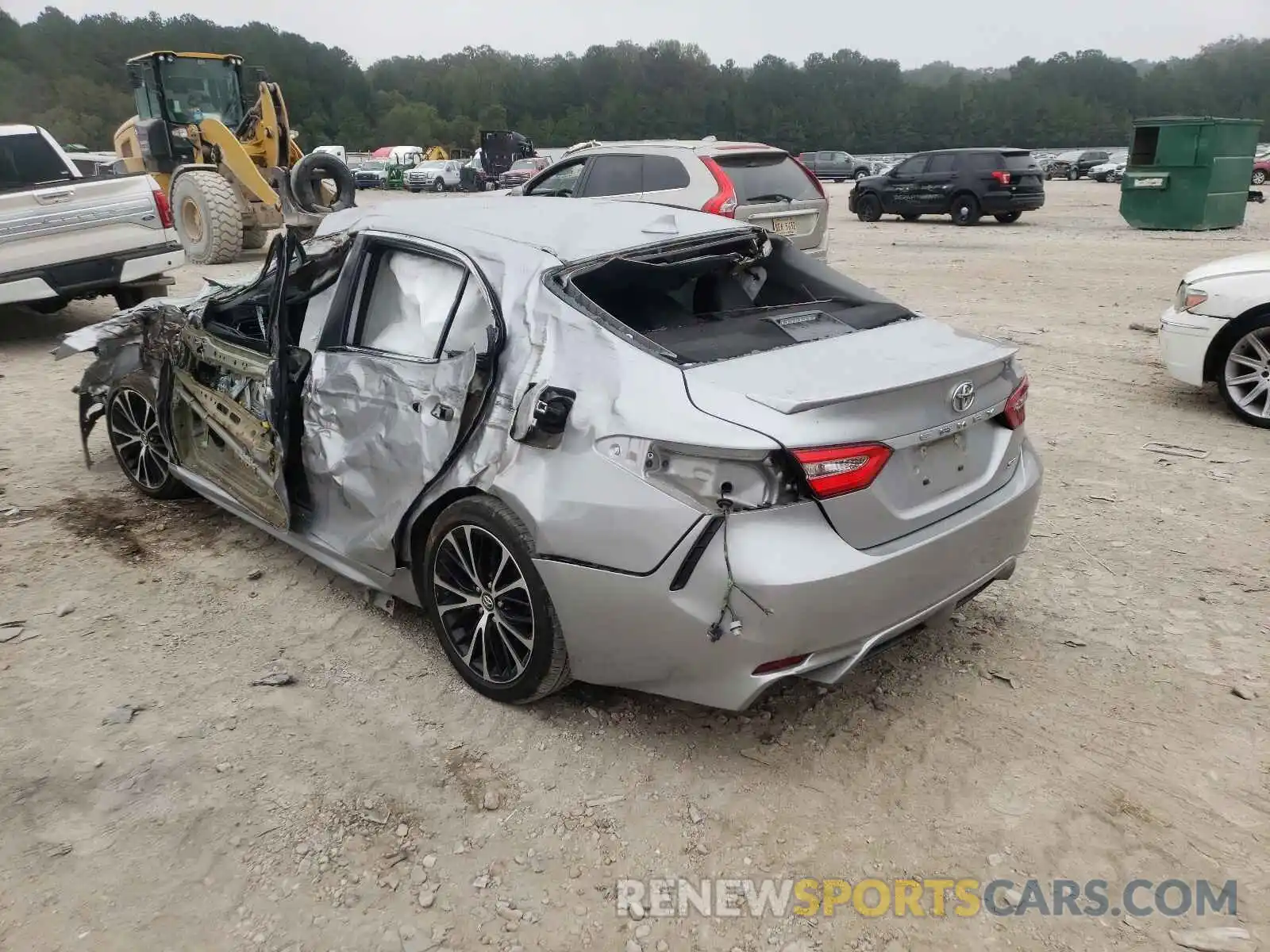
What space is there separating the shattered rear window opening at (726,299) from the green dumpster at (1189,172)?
49.6 feet

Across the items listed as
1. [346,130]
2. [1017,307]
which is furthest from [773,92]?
[1017,307]

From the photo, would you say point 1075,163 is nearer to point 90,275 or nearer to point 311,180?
point 90,275

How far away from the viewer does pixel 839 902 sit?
238cm

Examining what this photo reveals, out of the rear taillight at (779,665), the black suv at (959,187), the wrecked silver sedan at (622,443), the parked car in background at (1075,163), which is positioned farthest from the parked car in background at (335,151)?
the parked car in background at (1075,163)

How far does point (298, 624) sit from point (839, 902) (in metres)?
2.44

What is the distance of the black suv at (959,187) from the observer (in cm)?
1916

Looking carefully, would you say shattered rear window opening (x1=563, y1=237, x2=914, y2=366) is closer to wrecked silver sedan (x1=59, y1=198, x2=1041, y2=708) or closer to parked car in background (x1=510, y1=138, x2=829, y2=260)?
wrecked silver sedan (x1=59, y1=198, x2=1041, y2=708)

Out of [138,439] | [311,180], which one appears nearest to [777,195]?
[311,180]

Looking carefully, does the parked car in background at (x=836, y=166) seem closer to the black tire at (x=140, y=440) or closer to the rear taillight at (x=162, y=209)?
the rear taillight at (x=162, y=209)

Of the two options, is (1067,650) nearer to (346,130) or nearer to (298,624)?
(298,624)

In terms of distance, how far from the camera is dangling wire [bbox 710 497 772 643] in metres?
2.46

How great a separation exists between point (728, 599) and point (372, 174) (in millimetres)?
43597

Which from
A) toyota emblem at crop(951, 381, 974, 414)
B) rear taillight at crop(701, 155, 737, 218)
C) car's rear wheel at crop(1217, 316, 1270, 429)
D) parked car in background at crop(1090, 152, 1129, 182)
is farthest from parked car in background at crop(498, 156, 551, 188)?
toyota emblem at crop(951, 381, 974, 414)

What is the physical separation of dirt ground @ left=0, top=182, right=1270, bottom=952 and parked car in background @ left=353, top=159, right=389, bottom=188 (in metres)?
39.1
